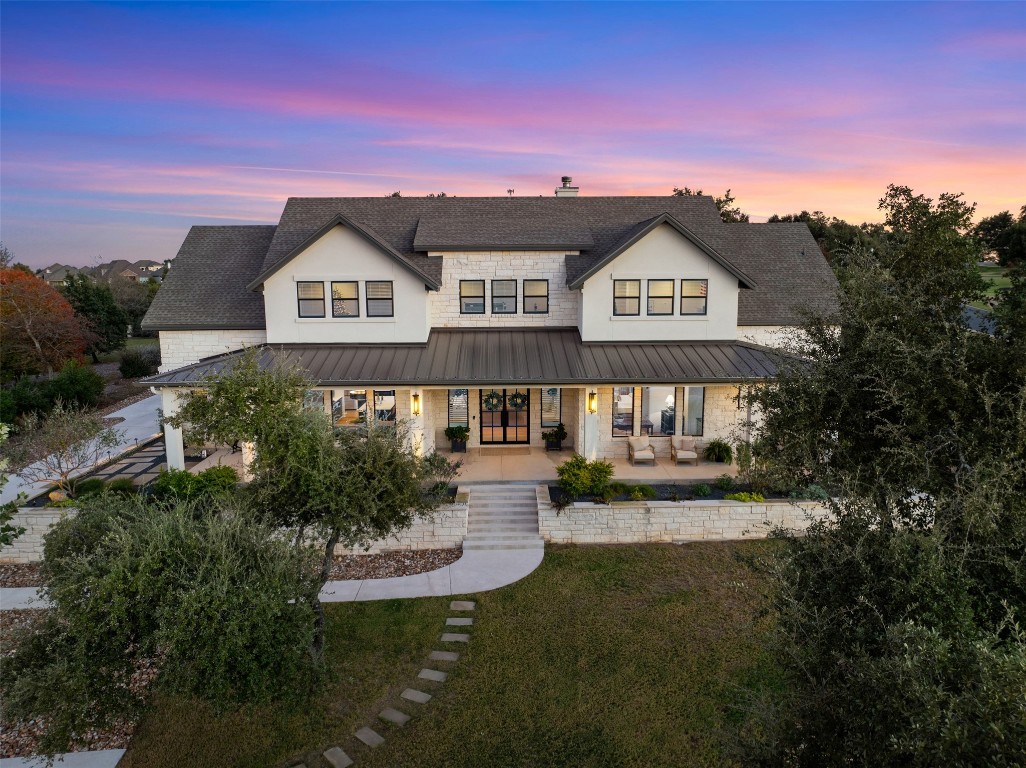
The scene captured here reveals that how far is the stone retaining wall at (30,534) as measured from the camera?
51.7 ft

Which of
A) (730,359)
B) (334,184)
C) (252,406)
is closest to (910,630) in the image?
(252,406)

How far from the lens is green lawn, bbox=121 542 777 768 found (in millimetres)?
8883

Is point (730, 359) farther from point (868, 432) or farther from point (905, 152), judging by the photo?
point (868, 432)

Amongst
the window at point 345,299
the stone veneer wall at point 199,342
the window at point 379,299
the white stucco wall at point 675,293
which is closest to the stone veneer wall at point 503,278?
the white stucco wall at point 675,293

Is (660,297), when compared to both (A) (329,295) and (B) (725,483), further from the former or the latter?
(A) (329,295)

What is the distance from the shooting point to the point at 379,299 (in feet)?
67.1

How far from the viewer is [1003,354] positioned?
6570 mm

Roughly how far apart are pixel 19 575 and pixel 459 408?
44.8ft

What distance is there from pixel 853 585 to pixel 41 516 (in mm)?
19230

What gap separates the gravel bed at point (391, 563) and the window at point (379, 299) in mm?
8524

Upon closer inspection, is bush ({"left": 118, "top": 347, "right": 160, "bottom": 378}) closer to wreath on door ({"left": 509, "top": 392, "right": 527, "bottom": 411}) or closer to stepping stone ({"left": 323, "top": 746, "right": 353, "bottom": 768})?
wreath on door ({"left": 509, "top": 392, "right": 527, "bottom": 411})

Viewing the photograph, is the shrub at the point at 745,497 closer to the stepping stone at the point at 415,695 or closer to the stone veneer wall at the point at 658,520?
the stone veneer wall at the point at 658,520

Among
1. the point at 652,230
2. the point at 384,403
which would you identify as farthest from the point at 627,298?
the point at 384,403

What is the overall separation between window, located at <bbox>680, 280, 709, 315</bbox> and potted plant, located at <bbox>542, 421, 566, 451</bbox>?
6.22m
